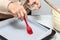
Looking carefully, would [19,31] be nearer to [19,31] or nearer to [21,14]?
[19,31]

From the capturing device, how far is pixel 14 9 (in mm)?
802

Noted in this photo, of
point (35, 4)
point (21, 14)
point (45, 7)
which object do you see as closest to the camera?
point (21, 14)

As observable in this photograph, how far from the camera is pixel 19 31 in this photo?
0.84 m

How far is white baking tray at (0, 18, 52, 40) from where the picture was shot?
775mm

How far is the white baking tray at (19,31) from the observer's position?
0.78m

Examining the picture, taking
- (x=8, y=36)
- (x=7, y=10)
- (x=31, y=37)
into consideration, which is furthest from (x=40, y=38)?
(x=7, y=10)

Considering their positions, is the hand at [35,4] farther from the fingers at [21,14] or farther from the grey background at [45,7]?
the grey background at [45,7]

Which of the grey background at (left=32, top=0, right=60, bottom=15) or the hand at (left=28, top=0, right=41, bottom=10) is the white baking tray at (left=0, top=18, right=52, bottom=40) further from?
the grey background at (left=32, top=0, right=60, bottom=15)

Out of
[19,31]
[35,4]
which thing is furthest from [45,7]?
[19,31]

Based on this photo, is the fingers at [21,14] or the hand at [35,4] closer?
the fingers at [21,14]

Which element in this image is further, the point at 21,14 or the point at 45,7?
the point at 45,7

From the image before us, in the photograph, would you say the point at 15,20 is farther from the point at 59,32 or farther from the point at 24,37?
the point at 59,32

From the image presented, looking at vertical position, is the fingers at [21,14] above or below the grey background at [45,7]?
above

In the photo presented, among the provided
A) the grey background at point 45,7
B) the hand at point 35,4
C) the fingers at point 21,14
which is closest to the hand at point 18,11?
the fingers at point 21,14
